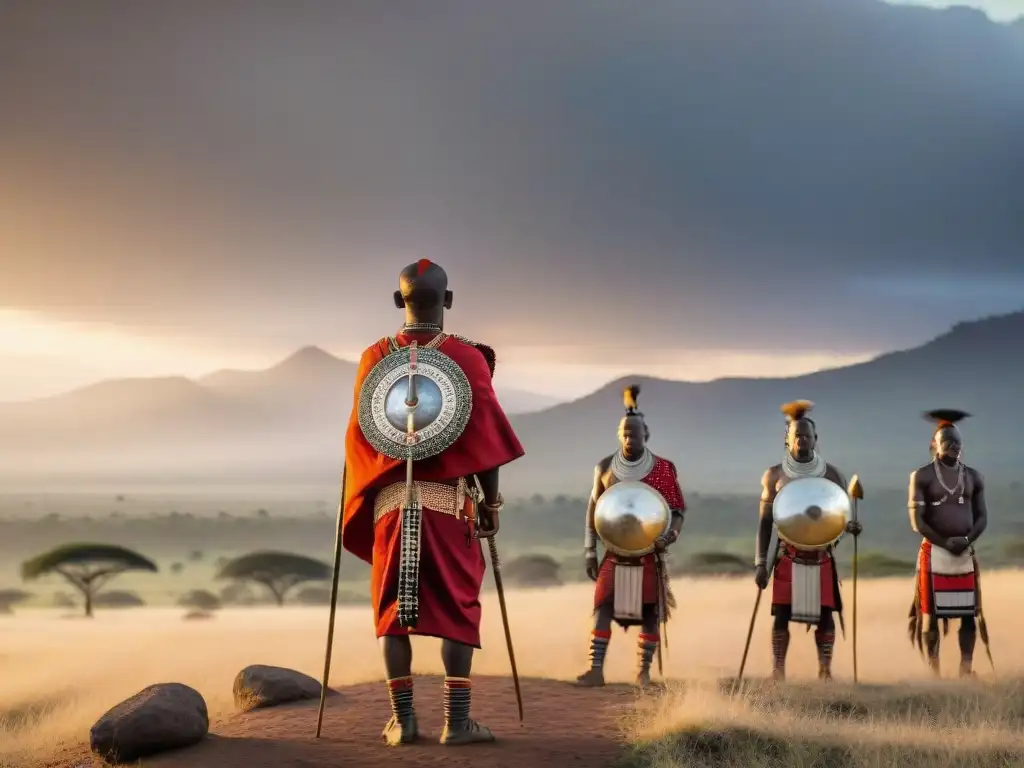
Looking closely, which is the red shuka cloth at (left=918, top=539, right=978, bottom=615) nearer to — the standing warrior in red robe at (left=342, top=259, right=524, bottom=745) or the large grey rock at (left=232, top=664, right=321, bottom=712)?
the standing warrior in red robe at (left=342, top=259, right=524, bottom=745)

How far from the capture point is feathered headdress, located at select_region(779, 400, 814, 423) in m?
10.8

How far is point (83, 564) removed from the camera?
24.9 metres

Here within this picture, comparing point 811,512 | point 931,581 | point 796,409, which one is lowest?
point 931,581

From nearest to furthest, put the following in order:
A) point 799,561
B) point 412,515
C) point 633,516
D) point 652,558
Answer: point 412,515 → point 633,516 → point 652,558 → point 799,561

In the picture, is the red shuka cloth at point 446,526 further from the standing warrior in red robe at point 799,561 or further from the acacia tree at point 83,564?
the acacia tree at point 83,564

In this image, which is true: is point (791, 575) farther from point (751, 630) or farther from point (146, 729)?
point (146, 729)

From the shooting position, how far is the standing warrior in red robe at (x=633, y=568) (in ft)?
34.4

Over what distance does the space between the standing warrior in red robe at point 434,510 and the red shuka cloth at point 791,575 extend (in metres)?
3.82

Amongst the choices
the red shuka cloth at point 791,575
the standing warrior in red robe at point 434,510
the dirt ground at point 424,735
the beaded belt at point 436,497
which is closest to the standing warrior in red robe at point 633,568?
the dirt ground at point 424,735

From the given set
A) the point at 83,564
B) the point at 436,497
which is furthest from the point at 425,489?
the point at 83,564

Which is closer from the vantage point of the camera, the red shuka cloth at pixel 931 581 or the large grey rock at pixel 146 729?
the large grey rock at pixel 146 729

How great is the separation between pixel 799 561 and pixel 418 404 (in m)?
4.50

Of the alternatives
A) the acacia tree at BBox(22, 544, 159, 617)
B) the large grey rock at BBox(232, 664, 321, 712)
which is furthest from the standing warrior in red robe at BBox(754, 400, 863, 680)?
the acacia tree at BBox(22, 544, 159, 617)

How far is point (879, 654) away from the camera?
12.4 metres
